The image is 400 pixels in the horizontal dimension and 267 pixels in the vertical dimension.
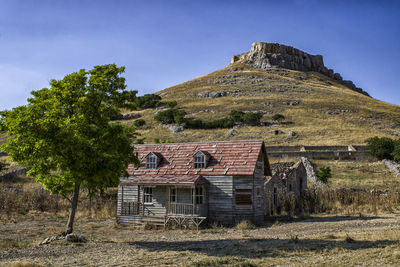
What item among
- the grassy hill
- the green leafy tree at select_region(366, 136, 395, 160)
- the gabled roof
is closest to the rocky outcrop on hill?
the grassy hill

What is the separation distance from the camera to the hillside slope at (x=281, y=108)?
61.5m

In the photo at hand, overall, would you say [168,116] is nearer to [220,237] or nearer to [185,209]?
[185,209]

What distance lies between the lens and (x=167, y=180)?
2134cm

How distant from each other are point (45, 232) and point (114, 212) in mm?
7773

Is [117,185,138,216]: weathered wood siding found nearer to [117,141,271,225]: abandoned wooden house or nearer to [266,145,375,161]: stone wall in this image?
[117,141,271,225]: abandoned wooden house

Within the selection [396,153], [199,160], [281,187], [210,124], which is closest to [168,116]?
[210,124]

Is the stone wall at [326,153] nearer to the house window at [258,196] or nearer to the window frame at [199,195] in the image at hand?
the house window at [258,196]

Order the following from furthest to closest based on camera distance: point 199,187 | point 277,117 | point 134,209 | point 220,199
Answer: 1. point 277,117
2. point 134,209
3. point 199,187
4. point 220,199

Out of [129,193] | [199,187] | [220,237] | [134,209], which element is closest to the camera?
[220,237]

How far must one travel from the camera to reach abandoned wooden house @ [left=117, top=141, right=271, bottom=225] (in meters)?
21.2

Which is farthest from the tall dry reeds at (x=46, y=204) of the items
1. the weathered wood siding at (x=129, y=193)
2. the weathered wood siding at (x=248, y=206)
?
the weathered wood siding at (x=248, y=206)

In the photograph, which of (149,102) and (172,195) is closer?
(172,195)

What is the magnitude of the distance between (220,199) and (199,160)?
276cm

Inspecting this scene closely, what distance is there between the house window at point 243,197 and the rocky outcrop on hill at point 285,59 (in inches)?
4608
